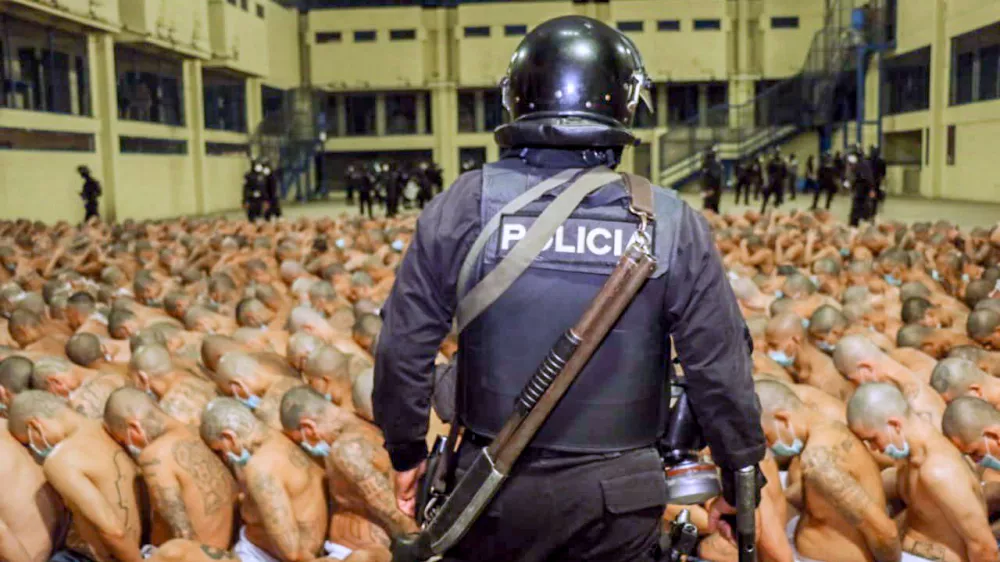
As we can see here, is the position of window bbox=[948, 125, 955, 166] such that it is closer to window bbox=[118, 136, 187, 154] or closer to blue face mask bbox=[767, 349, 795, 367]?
blue face mask bbox=[767, 349, 795, 367]

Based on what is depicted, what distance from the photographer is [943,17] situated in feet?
51.7

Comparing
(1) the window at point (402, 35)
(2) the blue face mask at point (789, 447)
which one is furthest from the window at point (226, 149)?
(2) the blue face mask at point (789, 447)

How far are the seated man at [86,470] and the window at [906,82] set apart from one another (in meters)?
18.6

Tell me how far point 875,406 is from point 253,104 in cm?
3026

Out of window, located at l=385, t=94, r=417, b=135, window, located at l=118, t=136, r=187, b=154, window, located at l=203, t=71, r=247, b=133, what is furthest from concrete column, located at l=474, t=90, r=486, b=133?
window, located at l=118, t=136, r=187, b=154

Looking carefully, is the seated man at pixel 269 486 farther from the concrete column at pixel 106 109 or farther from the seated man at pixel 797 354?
the concrete column at pixel 106 109

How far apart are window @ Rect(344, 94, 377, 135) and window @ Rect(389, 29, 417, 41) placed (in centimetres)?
233

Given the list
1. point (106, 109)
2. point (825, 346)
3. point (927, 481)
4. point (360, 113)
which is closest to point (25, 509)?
point (927, 481)

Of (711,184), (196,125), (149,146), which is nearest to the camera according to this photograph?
(711,184)

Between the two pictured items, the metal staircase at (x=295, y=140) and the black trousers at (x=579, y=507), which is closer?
the black trousers at (x=579, y=507)

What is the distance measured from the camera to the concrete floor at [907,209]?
14.9 metres

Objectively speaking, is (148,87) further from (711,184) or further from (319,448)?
(319,448)

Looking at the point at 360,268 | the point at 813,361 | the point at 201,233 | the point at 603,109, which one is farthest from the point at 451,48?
the point at 603,109

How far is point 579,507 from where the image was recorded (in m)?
2.26
